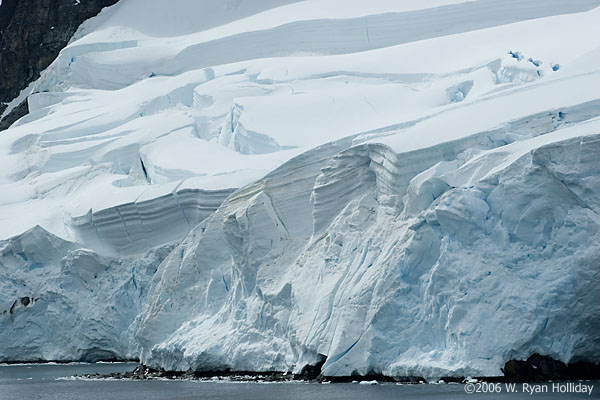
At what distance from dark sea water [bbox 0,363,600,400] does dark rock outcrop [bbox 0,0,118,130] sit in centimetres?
2258

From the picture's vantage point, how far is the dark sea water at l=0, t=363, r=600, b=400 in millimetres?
14375

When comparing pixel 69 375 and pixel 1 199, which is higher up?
pixel 1 199

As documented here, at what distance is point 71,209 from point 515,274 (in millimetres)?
14263

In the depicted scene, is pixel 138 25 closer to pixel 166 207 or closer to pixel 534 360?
pixel 166 207

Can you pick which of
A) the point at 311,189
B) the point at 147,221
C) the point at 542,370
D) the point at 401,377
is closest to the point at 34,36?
the point at 147,221

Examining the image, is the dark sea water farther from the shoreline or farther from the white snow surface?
the white snow surface

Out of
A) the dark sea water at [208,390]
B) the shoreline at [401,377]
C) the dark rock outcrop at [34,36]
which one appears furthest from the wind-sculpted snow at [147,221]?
the dark rock outcrop at [34,36]

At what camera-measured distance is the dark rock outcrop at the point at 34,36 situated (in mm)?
43312

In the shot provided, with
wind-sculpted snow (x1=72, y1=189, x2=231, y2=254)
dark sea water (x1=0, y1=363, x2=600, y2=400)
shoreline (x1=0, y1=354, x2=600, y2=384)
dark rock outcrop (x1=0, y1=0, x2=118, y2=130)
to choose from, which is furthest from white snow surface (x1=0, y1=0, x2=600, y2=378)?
dark rock outcrop (x1=0, y1=0, x2=118, y2=130)

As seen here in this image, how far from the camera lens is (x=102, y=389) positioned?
18.7 m

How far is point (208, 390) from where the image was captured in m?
17.3

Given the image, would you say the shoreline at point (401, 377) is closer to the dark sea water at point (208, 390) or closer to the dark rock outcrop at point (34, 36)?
the dark sea water at point (208, 390)

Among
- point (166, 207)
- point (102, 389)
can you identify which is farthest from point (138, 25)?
point (102, 389)

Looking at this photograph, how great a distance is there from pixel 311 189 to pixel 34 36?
27683 mm
